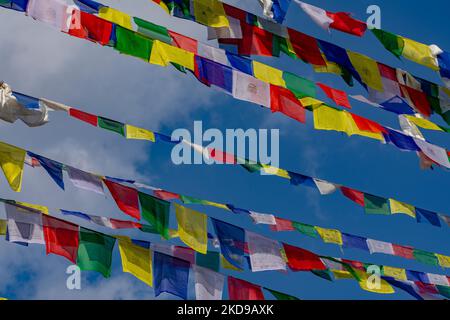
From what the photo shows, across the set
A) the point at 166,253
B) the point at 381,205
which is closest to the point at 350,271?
the point at 381,205

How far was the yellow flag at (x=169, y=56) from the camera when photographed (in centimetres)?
1131

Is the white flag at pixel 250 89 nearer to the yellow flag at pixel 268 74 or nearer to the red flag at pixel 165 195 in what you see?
the yellow flag at pixel 268 74

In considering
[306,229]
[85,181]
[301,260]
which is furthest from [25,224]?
[306,229]

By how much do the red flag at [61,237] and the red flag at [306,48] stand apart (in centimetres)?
428

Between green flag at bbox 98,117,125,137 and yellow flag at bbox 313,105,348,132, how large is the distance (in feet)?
8.81

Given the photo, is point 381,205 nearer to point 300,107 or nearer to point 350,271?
point 350,271

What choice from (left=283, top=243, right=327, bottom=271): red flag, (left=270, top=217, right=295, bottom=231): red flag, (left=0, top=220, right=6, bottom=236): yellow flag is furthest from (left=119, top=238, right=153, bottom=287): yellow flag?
(left=270, top=217, right=295, bottom=231): red flag

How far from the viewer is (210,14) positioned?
40.3 ft

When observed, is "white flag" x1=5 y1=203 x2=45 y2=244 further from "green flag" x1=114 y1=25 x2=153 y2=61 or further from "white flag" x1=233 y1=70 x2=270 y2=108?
"white flag" x1=233 y1=70 x2=270 y2=108

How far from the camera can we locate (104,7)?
11828mm

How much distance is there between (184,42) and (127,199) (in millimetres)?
2531

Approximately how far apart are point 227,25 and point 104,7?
1.77 metres

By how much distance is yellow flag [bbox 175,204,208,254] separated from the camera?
424 inches

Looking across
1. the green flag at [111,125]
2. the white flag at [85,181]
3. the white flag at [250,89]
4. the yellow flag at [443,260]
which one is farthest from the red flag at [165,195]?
the yellow flag at [443,260]
